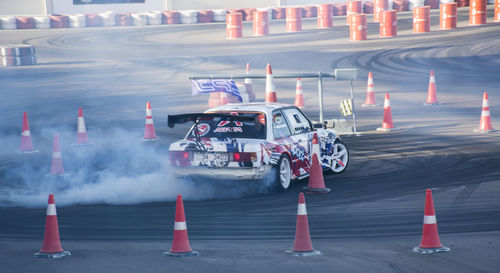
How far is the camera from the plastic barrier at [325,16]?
131ft

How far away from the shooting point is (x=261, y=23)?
3884 cm

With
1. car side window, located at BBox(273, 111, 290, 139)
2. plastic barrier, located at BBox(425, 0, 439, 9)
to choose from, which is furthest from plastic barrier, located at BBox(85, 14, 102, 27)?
car side window, located at BBox(273, 111, 290, 139)

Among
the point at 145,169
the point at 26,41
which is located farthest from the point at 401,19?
the point at 145,169

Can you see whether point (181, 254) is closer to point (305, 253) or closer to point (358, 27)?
point (305, 253)

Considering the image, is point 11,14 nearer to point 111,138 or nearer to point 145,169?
point 111,138

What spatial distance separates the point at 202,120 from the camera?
11.6 meters

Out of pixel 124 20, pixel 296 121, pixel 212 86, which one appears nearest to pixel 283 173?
pixel 296 121

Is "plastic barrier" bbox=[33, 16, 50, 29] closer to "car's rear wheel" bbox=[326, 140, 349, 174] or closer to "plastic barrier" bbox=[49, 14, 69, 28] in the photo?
"plastic barrier" bbox=[49, 14, 69, 28]

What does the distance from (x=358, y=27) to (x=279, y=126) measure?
22896mm

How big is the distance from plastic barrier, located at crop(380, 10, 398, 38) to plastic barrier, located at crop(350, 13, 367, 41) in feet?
3.81

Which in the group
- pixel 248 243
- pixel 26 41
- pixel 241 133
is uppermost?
pixel 26 41

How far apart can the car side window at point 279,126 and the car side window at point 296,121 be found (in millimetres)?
131

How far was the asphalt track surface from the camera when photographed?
25.6ft

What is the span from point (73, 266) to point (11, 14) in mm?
49176
